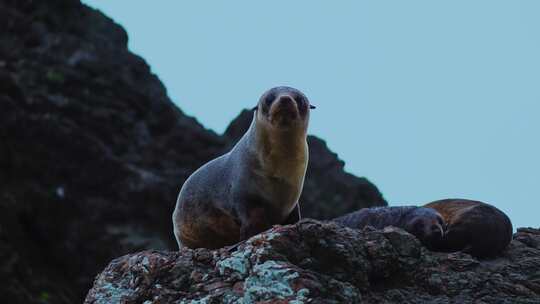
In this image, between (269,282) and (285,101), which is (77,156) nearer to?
(285,101)

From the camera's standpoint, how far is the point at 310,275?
17.2ft

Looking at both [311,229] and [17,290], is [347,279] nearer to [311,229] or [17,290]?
[311,229]

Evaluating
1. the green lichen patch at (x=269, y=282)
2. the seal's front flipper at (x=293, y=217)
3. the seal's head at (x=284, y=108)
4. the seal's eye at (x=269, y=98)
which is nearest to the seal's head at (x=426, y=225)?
the seal's front flipper at (x=293, y=217)

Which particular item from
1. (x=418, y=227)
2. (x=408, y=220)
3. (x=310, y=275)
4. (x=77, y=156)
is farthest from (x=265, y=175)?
(x=77, y=156)

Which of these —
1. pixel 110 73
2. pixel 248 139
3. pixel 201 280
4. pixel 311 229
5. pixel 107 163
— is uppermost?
pixel 110 73

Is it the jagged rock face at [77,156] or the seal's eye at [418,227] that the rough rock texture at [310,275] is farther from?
the jagged rock face at [77,156]

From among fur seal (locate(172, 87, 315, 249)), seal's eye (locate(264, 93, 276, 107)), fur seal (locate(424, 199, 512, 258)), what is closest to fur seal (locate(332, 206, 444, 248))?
fur seal (locate(424, 199, 512, 258))

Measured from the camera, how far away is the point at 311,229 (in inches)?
222

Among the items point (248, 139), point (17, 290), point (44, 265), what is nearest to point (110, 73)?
point (44, 265)

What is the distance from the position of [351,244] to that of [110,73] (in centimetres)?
1645

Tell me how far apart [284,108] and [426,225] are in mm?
2523

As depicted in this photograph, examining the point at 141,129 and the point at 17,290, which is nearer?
the point at 17,290

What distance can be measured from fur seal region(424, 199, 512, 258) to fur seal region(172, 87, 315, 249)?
2021 millimetres

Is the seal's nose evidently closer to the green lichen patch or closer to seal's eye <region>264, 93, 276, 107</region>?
seal's eye <region>264, 93, 276, 107</region>
